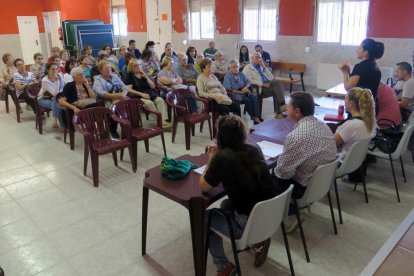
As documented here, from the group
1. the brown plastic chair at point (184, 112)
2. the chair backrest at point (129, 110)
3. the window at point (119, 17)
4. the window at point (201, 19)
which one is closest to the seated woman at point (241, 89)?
the brown plastic chair at point (184, 112)

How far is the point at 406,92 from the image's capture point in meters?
4.32

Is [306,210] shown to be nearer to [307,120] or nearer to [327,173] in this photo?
[327,173]

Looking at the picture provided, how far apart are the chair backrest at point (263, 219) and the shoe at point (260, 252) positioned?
37 centimetres

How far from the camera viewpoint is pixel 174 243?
2830mm

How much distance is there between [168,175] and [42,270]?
1.18 metres

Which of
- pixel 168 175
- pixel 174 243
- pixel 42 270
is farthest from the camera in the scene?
pixel 174 243

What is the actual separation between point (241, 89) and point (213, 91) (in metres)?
0.70

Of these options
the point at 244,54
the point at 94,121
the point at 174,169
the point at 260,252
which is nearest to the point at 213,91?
the point at 94,121

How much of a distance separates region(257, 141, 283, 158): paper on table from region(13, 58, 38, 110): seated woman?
472 cm

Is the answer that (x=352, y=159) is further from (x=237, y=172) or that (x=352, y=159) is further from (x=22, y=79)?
(x=22, y=79)

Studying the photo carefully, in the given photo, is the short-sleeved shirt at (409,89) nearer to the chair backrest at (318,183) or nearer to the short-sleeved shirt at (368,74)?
the short-sleeved shirt at (368,74)

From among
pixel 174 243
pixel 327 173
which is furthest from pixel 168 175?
pixel 327 173

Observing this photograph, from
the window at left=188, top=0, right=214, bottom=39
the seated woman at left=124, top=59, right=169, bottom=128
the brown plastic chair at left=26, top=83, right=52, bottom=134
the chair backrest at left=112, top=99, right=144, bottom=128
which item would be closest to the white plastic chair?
the chair backrest at left=112, top=99, right=144, bottom=128

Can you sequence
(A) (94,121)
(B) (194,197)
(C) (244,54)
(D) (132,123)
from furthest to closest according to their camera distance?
1. (C) (244,54)
2. (D) (132,123)
3. (A) (94,121)
4. (B) (194,197)
